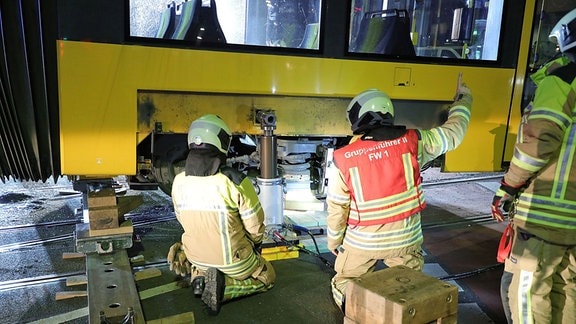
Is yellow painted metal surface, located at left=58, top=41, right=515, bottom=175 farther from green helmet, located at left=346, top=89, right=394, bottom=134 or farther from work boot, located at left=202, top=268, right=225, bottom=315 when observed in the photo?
work boot, located at left=202, top=268, right=225, bottom=315

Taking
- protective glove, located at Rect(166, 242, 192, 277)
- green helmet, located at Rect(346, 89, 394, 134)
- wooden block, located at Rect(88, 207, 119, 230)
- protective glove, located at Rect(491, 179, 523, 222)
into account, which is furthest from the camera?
wooden block, located at Rect(88, 207, 119, 230)

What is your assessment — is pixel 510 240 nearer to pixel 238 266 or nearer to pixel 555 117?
pixel 555 117

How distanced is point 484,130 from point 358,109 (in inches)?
69.1

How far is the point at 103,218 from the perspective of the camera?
406 centimetres

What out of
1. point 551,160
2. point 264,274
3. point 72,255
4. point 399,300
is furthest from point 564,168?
point 72,255

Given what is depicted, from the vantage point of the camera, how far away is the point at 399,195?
3.16 meters

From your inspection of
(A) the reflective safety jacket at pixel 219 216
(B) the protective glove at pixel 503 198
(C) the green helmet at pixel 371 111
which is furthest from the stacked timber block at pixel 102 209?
→ (B) the protective glove at pixel 503 198

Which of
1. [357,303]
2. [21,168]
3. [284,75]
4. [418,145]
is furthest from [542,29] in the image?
[21,168]

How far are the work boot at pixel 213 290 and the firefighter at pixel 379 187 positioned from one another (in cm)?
83

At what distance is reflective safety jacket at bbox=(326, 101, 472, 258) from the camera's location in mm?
3115

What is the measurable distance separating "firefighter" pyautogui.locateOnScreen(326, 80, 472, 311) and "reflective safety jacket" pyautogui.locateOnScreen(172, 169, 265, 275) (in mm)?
587

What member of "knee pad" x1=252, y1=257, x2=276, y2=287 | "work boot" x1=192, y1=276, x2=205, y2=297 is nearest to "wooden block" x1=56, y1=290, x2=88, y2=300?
"work boot" x1=192, y1=276, x2=205, y2=297

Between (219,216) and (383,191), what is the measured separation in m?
1.10

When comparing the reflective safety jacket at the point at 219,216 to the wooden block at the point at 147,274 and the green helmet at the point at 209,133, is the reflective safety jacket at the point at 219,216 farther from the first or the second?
the wooden block at the point at 147,274
